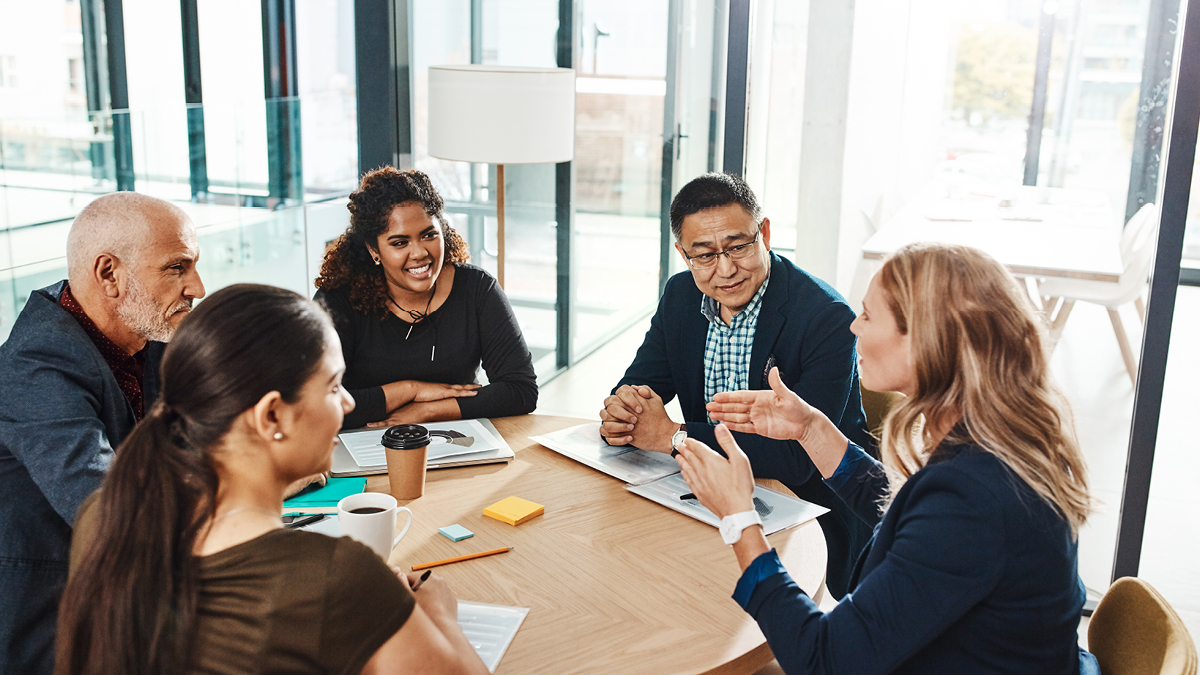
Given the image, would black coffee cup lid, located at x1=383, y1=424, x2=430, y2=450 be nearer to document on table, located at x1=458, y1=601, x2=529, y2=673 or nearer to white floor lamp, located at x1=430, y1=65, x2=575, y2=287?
document on table, located at x1=458, y1=601, x2=529, y2=673

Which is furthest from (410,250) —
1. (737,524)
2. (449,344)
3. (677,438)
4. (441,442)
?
(737,524)

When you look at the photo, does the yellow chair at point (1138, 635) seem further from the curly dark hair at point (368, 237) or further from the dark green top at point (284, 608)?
the curly dark hair at point (368, 237)

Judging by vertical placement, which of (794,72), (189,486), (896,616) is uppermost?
(794,72)

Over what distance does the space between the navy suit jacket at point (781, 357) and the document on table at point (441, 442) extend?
39 centimetres

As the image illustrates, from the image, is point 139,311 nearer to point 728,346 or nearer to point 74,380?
point 74,380

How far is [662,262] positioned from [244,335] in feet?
12.3

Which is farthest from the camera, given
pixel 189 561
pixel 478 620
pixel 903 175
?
pixel 903 175

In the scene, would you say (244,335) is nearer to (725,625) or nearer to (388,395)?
(725,625)

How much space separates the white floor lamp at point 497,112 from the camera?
3151mm

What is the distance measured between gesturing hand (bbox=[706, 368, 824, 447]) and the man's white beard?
3.55 ft

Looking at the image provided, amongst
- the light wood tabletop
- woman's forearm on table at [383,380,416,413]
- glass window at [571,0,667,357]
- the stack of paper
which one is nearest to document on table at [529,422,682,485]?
the stack of paper

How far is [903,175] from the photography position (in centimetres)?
302

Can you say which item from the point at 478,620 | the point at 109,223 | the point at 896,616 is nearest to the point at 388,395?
the point at 109,223

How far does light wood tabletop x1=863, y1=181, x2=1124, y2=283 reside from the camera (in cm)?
283
